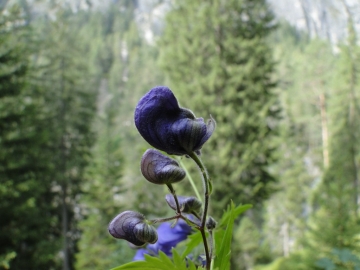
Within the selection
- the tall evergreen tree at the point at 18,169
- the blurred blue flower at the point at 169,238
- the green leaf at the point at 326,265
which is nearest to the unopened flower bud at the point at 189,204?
the blurred blue flower at the point at 169,238

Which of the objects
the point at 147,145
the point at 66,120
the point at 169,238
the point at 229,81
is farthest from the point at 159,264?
the point at 66,120

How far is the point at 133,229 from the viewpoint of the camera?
0.67m

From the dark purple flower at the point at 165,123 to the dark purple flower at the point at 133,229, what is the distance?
15 centimetres

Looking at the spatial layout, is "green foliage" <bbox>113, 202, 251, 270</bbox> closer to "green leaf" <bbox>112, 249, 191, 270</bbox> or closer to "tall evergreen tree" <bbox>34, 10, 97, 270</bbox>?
"green leaf" <bbox>112, 249, 191, 270</bbox>

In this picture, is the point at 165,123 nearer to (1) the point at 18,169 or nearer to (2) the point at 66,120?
(1) the point at 18,169

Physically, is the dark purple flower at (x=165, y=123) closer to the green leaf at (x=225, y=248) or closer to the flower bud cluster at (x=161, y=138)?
→ the flower bud cluster at (x=161, y=138)

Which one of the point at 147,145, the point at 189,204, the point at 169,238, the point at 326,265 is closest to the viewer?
the point at 189,204

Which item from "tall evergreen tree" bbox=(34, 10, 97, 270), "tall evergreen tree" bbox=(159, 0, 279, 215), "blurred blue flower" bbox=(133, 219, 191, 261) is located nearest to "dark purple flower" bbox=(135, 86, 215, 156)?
"blurred blue flower" bbox=(133, 219, 191, 261)

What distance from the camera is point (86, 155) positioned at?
16062 millimetres

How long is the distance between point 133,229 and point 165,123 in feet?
0.69

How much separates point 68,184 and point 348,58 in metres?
15.5

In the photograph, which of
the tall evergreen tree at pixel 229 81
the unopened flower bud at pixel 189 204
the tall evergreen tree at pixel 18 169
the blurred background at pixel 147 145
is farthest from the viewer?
the tall evergreen tree at pixel 229 81

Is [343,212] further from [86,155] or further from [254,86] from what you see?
[86,155]

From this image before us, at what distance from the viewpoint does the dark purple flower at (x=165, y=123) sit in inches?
25.5
